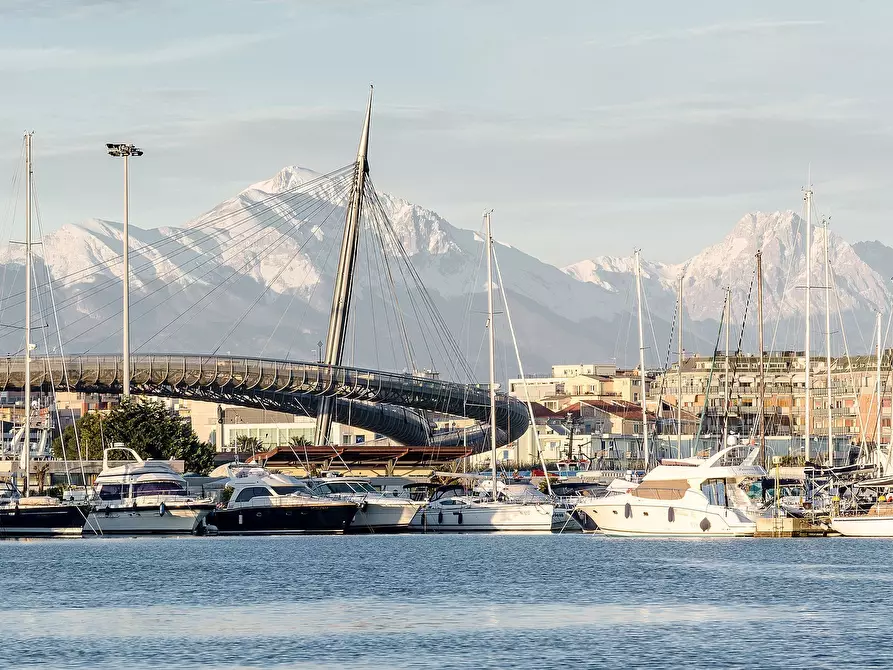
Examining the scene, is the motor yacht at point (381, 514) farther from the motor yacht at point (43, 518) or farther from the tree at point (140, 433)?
the tree at point (140, 433)

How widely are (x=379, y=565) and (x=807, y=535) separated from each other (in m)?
22.3

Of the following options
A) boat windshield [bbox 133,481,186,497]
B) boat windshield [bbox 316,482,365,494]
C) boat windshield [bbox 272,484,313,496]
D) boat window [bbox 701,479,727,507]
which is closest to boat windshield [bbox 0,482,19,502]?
boat windshield [bbox 133,481,186,497]

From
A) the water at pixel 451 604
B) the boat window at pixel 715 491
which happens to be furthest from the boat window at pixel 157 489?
the boat window at pixel 715 491

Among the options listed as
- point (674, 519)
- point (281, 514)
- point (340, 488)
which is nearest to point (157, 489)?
point (281, 514)

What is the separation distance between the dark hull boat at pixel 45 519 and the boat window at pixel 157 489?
4.17 m

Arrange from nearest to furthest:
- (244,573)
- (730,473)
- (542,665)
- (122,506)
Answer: (542,665) → (244,573) → (730,473) → (122,506)

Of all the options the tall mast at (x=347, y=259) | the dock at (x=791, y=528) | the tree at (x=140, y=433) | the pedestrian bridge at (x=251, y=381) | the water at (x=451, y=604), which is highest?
the tall mast at (x=347, y=259)

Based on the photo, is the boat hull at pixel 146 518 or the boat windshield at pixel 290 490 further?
the boat windshield at pixel 290 490

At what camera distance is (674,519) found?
79938 millimetres

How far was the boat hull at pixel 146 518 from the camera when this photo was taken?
85812 mm

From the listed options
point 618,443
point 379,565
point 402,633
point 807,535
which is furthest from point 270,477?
point 618,443

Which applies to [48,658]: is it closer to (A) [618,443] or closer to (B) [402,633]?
(B) [402,633]

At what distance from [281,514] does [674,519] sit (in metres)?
18.6

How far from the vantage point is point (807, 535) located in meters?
82.1
